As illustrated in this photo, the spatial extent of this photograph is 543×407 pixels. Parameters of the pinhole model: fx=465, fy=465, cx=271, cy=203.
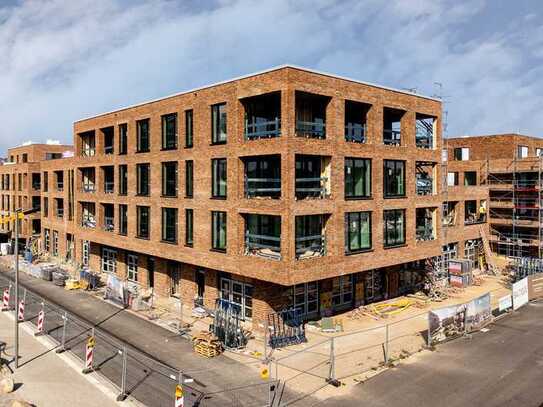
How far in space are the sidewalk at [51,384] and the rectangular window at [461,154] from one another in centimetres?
4656

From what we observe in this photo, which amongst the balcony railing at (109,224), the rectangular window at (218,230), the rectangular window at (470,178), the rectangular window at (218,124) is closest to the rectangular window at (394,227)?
the rectangular window at (218,230)

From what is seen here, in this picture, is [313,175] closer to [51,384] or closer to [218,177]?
[218,177]

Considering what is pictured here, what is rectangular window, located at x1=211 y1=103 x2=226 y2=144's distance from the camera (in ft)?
88.5

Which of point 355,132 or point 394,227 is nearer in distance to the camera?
point 394,227

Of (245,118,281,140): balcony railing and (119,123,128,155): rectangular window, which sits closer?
(245,118,281,140): balcony railing

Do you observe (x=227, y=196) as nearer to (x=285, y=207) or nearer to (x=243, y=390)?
(x=285, y=207)

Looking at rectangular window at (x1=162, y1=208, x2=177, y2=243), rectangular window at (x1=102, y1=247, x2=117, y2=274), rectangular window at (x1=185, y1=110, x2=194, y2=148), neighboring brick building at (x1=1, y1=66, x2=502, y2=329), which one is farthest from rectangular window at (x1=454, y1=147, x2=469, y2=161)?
rectangular window at (x1=102, y1=247, x2=117, y2=274)

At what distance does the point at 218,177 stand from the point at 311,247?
23.2 feet

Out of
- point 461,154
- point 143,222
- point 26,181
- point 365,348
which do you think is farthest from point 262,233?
point 26,181

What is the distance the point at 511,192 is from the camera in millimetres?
47281

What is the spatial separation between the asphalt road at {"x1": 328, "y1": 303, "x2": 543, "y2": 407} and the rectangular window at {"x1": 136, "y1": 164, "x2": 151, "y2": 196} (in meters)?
21.4

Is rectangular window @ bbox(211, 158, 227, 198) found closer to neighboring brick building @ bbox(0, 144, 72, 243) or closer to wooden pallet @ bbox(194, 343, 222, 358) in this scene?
wooden pallet @ bbox(194, 343, 222, 358)

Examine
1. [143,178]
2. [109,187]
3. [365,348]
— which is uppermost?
[143,178]

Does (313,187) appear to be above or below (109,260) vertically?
above
